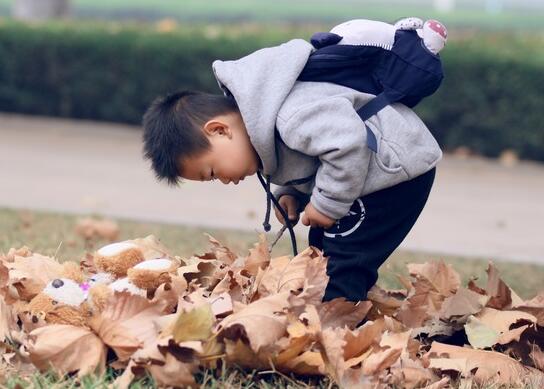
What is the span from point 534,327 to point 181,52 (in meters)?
7.68

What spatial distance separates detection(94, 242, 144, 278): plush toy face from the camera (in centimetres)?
321

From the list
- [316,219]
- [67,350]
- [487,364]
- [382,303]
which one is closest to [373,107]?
[316,219]

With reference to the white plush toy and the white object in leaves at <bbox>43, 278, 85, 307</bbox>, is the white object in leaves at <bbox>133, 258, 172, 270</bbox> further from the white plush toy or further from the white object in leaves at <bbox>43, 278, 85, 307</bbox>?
the white plush toy

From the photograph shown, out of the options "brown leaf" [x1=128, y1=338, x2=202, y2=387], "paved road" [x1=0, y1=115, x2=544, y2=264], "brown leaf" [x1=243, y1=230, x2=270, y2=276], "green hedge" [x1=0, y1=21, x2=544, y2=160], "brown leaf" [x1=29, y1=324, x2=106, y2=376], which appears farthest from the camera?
"green hedge" [x1=0, y1=21, x2=544, y2=160]

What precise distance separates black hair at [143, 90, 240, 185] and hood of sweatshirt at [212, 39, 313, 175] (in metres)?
0.09

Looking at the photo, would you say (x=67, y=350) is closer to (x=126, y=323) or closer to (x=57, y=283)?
(x=126, y=323)

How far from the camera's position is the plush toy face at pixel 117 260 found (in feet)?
10.5

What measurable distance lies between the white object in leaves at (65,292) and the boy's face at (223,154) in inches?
19.2

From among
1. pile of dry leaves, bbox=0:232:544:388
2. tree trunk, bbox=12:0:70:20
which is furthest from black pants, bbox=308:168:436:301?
tree trunk, bbox=12:0:70:20

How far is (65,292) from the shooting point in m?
2.98

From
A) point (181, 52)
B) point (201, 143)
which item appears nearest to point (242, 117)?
point (201, 143)

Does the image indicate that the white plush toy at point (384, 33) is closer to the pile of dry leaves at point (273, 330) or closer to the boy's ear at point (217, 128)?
the boy's ear at point (217, 128)

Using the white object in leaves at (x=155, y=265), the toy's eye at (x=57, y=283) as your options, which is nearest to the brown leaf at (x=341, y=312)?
the white object in leaves at (x=155, y=265)

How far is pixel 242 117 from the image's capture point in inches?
128
